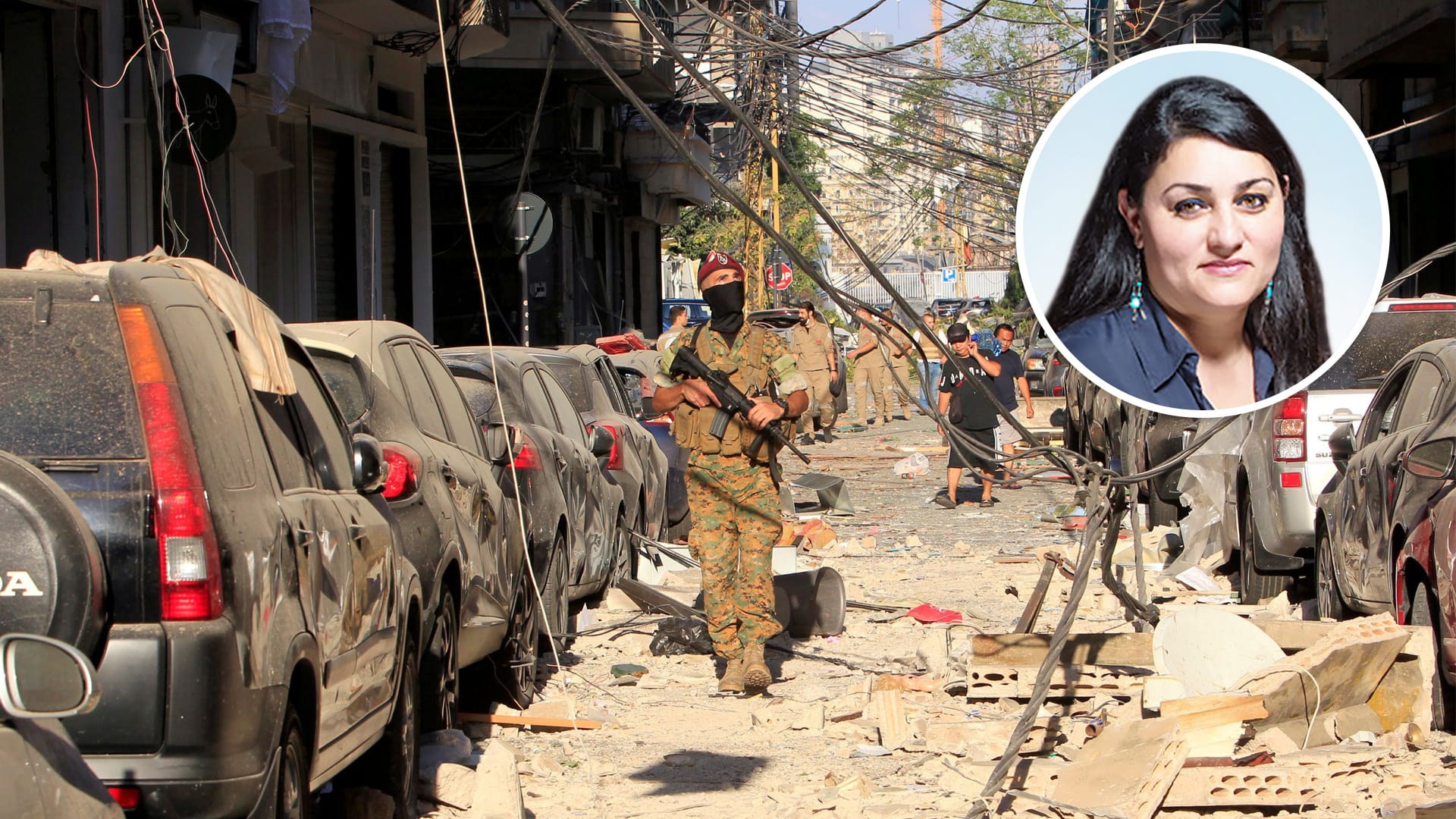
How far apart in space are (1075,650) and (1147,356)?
4754 millimetres

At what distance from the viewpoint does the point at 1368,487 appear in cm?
783

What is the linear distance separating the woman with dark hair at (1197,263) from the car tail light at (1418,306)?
7.99m

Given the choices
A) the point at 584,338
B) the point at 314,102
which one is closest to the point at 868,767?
the point at 314,102

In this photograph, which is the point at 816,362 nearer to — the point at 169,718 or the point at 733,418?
the point at 733,418

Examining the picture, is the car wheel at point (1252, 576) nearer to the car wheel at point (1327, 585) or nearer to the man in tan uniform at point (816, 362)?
the car wheel at point (1327, 585)

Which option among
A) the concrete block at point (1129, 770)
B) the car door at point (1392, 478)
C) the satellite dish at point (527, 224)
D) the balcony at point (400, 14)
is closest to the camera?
the concrete block at point (1129, 770)

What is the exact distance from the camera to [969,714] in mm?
7203

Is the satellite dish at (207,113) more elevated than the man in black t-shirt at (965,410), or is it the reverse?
the satellite dish at (207,113)

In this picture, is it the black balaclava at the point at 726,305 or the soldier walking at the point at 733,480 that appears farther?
the black balaclava at the point at 726,305

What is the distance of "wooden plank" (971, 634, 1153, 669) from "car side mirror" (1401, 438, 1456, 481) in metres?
1.34

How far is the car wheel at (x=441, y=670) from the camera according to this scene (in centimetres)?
642

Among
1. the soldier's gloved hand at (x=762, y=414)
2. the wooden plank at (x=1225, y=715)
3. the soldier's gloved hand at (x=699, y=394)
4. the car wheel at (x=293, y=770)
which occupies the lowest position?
the wooden plank at (x=1225, y=715)

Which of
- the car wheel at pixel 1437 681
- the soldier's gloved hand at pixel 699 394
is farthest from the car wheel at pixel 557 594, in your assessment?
the car wheel at pixel 1437 681

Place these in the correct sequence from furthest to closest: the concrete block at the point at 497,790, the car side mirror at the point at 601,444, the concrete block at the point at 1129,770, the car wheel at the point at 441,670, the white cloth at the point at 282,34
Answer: the white cloth at the point at 282,34
the car side mirror at the point at 601,444
the car wheel at the point at 441,670
the concrete block at the point at 497,790
the concrete block at the point at 1129,770
